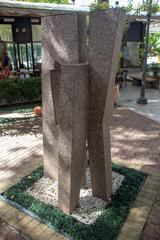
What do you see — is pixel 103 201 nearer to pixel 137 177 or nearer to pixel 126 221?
pixel 126 221

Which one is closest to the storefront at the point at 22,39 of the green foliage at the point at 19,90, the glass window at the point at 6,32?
the glass window at the point at 6,32

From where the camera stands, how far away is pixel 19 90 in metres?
8.55

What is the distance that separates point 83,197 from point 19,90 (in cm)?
604

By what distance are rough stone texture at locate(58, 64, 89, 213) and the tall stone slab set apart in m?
0.24

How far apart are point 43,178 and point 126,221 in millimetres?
1462

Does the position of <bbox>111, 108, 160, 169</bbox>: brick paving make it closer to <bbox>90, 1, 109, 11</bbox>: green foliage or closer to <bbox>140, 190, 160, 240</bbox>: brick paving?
<bbox>140, 190, 160, 240</bbox>: brick paving

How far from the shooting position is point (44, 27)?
117 inches

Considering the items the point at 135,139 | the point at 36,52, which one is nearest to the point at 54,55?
the point at 135,139

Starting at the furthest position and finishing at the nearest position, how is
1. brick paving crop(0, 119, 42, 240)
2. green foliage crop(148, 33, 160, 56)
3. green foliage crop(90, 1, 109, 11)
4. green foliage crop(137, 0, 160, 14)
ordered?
green foliage crop(148, 33, 160, 56) → green foliage crop(90, 1, 109, 11) → green foliage crop(137, 0, 160, 14) → brick paving crop(0, 119, 42, 240)

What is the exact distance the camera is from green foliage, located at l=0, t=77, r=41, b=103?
8.27 m

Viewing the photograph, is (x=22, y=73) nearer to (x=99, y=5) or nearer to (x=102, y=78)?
(x=99, y=5)

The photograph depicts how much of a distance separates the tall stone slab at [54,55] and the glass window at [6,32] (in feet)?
30.4

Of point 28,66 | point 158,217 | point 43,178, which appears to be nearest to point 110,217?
point 158,217

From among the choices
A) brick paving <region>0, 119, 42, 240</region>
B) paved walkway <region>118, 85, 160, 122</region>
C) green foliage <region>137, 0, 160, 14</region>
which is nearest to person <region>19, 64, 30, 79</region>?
brick paving <region>0, 119, 42, 240</region>
